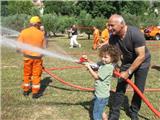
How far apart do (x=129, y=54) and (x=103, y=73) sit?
24.3 inches

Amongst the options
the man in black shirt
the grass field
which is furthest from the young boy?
the grass field

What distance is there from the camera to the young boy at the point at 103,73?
618 centimetres

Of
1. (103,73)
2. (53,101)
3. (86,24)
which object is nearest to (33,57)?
(53,101)

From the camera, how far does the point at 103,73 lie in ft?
20.8

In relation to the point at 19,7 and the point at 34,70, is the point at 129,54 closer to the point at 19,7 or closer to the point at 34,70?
the point at 34,70

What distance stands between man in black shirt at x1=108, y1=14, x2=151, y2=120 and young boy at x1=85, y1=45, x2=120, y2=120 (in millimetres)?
283

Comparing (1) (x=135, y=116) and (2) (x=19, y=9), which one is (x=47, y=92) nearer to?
(1) (x=135, y=116)

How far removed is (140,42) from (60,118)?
7.76 feet

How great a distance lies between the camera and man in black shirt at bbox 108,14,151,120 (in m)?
6.18

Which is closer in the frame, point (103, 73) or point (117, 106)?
point (103, 73)

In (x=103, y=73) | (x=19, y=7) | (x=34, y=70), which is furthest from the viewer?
(x=19, y=7)

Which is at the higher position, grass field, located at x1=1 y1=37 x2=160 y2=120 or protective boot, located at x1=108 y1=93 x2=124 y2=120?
protective boot, located at x1=108 y1=93 x2=124 y2=120

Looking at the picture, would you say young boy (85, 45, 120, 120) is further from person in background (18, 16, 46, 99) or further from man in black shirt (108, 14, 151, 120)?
person in background (18, 16, 46, 99)

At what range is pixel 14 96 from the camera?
29.6 feet
